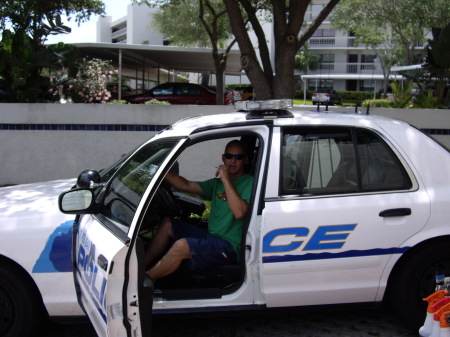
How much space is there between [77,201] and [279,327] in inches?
73.2

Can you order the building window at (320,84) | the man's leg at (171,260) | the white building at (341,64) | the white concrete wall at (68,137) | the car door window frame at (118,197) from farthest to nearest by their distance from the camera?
the building window at (320,84) → the white building at (341,64) → the white concrete wall at (68,137) → the man's leg at (171,260) → the car door window frame at (118,197)

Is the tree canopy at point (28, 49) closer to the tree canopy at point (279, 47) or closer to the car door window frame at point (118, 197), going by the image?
the tree canopy at point (279, 47)

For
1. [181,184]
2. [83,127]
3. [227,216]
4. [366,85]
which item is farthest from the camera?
[366,85]

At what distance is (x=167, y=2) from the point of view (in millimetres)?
20281

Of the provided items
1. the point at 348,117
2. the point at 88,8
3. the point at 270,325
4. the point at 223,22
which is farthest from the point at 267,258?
the point at 223,22

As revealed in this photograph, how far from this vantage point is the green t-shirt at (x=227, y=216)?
375 centimetres

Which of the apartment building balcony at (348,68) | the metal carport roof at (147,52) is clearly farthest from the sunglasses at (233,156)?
the apartment building balcony at (348,68)

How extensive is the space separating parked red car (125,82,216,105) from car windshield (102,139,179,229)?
49.7 ft

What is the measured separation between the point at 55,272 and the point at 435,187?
2724mm

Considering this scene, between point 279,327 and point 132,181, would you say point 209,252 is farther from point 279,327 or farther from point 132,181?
point 279,327

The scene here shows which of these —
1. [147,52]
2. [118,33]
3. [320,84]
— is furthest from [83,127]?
[118,33]

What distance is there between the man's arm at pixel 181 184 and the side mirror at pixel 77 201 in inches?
35.0

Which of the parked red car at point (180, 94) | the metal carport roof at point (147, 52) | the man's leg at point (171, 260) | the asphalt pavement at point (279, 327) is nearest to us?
the man's leg at point (171, 260)

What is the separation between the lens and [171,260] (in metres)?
3.58
